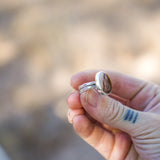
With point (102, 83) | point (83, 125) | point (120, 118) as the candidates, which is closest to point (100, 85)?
point (102, 83)

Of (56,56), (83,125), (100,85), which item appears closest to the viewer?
(100,85)

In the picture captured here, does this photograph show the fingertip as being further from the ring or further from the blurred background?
the blurred background

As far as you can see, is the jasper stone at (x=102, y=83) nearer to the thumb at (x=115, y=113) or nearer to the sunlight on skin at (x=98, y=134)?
the thumb at (x=115, y=113)

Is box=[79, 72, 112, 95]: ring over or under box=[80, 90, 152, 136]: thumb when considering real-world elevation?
over

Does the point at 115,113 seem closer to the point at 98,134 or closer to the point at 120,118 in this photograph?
the point at 120,118

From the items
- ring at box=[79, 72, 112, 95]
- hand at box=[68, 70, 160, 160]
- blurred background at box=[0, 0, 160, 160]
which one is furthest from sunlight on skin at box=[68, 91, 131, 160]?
blurred background at box=[0, 0, 160, 160]

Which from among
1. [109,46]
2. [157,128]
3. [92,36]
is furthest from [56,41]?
[157,128]
